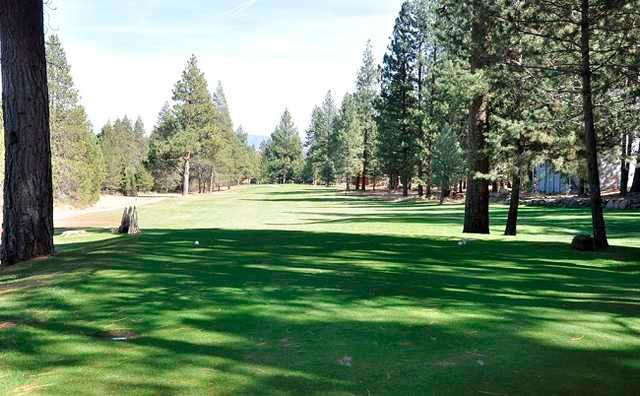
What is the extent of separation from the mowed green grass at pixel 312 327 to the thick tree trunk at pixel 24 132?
0.76m

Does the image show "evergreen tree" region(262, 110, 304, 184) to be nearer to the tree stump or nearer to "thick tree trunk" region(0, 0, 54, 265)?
the tree stump

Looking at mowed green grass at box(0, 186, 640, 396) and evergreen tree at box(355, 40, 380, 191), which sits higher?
evergreen tree at box(355, 40, 380, 191)

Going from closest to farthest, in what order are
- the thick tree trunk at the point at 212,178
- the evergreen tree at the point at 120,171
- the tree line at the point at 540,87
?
the tree line at the point at 540,87 < the evergreen tree at the point at 120,171 < the thick tree trunk at the point at 212,178

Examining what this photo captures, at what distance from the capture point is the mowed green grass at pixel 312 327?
12.3ft

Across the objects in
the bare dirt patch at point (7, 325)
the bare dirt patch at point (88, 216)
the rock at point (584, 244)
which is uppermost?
the bare dirt patch at point (7, 325)

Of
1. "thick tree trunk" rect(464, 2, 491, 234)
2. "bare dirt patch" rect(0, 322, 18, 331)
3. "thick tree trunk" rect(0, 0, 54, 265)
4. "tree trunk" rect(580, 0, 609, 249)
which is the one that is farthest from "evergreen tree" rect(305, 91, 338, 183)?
"bare dirt patch" rect(0, 322, 18, 331)

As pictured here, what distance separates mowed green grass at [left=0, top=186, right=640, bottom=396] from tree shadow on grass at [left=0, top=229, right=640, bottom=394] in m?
0.02

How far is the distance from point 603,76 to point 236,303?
10698 millimetres

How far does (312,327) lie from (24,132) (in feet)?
21.2

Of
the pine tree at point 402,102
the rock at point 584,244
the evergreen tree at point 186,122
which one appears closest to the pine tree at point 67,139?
the evergreen tree at point 186,122

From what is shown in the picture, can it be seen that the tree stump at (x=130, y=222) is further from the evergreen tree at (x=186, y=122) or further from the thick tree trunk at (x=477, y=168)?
the evergreen tree at (x=186, y=122)

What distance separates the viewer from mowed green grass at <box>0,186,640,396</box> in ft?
12.3

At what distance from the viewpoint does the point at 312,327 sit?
5008 mm

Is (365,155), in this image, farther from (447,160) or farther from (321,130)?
(447,160)
